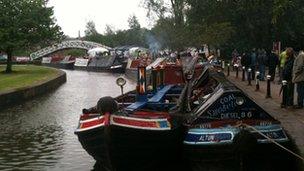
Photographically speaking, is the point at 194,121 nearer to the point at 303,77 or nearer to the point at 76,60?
the point at 303,77

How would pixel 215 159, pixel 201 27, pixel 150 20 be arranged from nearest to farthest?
pixel 215 159 < pixel 201 27 < pixel 150 20

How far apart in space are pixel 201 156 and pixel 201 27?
113 ft

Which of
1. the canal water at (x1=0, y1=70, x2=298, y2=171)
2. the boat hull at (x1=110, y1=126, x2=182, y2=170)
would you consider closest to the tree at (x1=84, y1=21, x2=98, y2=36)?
the canal water at (x1=0, y1=70, x2=298, y2=171)

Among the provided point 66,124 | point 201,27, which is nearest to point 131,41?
point 201,27

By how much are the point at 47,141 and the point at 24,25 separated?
3352 centimetres

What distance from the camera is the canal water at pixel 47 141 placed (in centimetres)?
1248

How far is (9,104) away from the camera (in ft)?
92.2

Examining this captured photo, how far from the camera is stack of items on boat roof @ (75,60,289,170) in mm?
11734

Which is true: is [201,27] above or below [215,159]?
above

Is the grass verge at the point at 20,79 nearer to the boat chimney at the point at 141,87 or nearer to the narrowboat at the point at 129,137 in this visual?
the boat chimney at the point at 141,87

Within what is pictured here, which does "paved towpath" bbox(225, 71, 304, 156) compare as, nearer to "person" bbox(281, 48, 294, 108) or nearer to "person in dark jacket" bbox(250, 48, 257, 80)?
"person" bbox(281, 48, 294, 108)

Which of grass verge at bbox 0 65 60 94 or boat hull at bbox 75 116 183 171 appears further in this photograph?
grass verge at bbox 0 65 60 94

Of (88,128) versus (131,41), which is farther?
(131,41)

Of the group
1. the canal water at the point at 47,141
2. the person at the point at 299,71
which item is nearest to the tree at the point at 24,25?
the canal water at the point at 47,141
